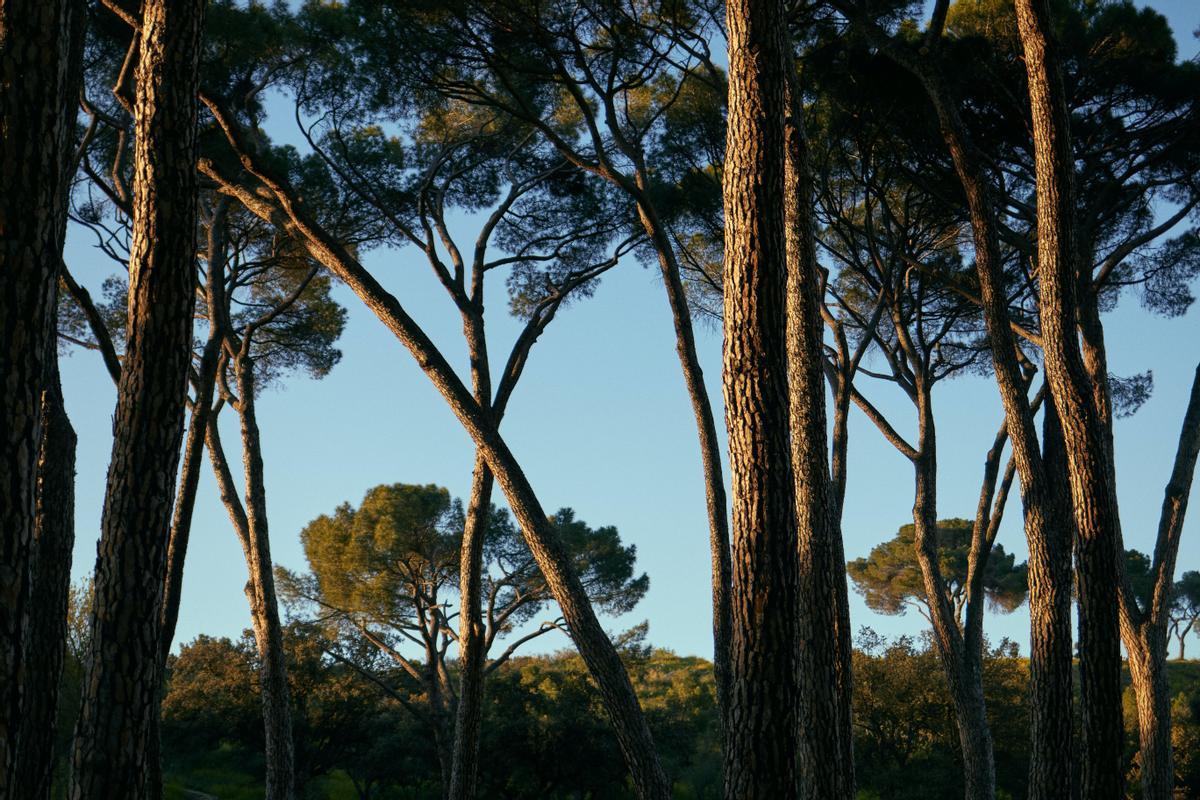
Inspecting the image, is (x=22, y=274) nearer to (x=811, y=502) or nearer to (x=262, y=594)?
(x=811, y=502)

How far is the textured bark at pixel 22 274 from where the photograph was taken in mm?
3244

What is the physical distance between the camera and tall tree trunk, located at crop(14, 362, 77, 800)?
5660 mm

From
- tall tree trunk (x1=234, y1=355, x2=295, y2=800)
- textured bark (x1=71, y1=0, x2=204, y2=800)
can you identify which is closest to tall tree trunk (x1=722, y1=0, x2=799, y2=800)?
textured bark (x1=71, y1=0, x2=204, y2=800)

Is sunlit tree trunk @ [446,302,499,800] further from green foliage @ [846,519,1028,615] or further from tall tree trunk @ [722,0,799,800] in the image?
green foliage @ [846,519,1028,615]

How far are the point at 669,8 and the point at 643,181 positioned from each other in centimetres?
156

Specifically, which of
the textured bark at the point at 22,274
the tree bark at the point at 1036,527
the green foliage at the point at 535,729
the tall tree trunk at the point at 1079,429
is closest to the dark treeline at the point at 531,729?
the green foliage at the point at 535,729

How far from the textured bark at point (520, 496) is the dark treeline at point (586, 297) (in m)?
0.03

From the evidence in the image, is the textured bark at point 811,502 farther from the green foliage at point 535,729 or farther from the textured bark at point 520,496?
the green foliage at point 535,729

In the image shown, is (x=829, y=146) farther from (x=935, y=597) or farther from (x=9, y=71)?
(x=9, y=71)

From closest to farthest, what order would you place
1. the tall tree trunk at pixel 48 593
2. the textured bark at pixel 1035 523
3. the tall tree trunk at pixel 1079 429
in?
the tall tree trunk at pixel 48 593 → the tall tree trunk at pixel 1079 429 → the textured bark at pixel 1035 523

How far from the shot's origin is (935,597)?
39.1ft

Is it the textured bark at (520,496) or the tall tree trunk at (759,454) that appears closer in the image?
the tall tree trunk at (759,454)

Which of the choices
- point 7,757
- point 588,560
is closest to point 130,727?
point 7,757

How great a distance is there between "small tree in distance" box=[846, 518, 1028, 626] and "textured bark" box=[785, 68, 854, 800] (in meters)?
19.3
